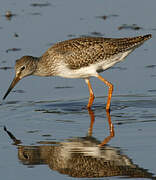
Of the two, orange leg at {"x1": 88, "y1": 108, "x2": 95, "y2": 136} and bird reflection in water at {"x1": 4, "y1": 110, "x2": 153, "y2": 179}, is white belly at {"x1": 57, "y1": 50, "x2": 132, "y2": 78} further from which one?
bird reflection in water at {"x1": 4, "y1": 110, "x2": 153, "y2": 179}

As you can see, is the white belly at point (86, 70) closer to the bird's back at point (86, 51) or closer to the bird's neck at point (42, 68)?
the bird's back at point (86, 51)

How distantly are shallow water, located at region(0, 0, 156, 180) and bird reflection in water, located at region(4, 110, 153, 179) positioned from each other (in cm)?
2

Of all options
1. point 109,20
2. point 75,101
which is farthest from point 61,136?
point 109,20

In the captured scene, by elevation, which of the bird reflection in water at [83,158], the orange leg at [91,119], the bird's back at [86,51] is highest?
the bird's back at [86,51]

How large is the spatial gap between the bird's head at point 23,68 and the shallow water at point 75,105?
50 cm

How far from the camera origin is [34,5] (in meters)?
24.0

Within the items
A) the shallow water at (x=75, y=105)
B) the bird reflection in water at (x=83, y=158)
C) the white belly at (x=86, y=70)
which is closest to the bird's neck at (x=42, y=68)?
the white belly at (x=86, y=70)

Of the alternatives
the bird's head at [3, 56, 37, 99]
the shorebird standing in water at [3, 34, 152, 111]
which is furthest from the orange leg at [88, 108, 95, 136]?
the bird's head at [3, 56, 37, 99]

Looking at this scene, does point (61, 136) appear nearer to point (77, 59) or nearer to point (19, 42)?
point (77, 59)

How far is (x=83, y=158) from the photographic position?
12523mm

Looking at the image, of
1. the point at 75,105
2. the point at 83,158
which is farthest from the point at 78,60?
the point at 83,158

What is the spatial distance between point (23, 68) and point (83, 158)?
4421 millimetres

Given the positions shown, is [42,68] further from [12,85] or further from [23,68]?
[12,85]

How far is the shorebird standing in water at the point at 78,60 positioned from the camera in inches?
641
